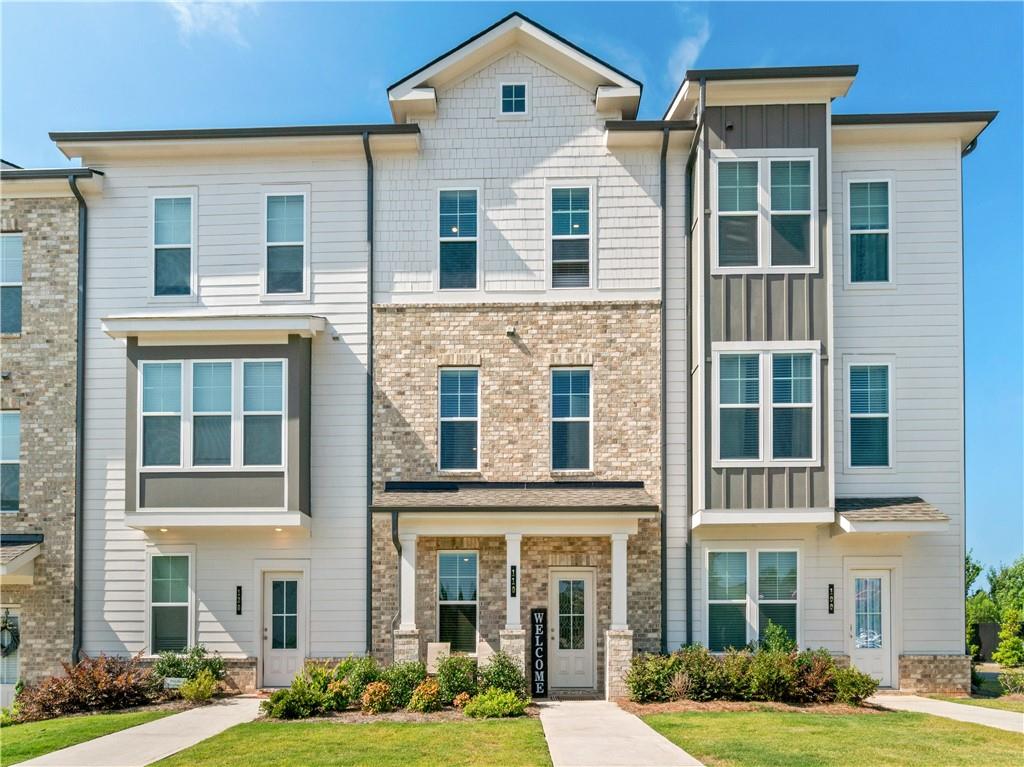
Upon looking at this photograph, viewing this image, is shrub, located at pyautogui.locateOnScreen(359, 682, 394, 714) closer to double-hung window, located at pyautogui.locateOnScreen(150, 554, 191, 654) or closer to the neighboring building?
double-hung window, located at pyautogui.locateOnScreen(150, 554, 191, 654)

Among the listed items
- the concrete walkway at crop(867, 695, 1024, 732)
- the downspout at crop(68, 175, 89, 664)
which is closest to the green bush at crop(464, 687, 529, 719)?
the concrete walkway at crop(867, 695, 1024, 732)

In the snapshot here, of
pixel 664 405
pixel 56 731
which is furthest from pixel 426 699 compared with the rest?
pixel 664 405

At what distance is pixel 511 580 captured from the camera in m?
15.6

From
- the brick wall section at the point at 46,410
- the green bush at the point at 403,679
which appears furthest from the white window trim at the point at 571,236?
the brick wall section at the point at 46,410

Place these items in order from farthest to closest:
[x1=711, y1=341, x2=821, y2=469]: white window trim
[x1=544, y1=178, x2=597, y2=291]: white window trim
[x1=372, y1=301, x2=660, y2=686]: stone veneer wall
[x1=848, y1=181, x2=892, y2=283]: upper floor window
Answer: [x1=544, y1=178, x2=597, y2=291]: white window trim < [x1=848, y1=181, x2=892, y2=283]: upper floor window < [x1=372, y1=301, x2=660, y2=686]: stone veneer wall < [x1=711, y1=341, x2=821, y2=469]: white window trim

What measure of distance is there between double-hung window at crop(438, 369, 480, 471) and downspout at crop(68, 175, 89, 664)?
672cm

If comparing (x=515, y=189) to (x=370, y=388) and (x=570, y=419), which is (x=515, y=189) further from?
(x=370, y=388)

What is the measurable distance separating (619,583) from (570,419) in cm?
311

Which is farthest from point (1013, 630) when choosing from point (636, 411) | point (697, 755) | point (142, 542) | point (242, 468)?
point (142, 542)

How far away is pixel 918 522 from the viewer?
15.4m

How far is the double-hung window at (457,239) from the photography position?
56.1 ft

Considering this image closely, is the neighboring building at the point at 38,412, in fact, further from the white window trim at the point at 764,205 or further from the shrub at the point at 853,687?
the shrub at the point at 853,687

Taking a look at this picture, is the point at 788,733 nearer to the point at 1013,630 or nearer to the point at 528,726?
the point at 528,726

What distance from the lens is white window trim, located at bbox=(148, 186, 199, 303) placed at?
1725cm
